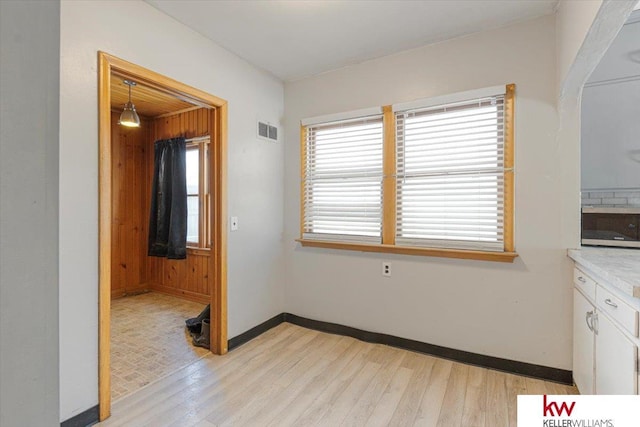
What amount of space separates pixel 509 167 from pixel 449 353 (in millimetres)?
1518

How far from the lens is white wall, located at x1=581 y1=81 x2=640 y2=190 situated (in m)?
2.35

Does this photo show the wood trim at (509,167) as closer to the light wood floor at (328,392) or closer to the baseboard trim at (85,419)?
the light wood floor at (328,392)

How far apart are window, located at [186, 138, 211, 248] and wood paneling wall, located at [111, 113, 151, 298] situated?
→ 2.74ft

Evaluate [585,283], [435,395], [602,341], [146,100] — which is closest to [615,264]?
[585,283]

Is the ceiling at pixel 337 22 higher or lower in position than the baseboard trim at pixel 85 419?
higher

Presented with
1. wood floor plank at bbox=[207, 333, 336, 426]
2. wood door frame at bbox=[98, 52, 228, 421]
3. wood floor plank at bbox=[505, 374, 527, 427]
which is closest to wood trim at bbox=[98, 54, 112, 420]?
wood door frame at bbox=[98, 52, 228, 421]

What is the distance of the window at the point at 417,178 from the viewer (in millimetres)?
2342

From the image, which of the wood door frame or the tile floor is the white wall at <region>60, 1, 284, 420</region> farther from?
the tile floor

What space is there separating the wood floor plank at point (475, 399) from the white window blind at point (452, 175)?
0.93 m

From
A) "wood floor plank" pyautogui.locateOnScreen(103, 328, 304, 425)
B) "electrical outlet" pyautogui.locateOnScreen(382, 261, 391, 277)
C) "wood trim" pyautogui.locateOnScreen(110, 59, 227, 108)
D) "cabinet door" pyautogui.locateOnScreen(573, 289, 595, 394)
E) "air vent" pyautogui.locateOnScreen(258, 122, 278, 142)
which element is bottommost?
"wood floor plank" pyautogui.locateOnScreen(103, 328, 304, 425)
